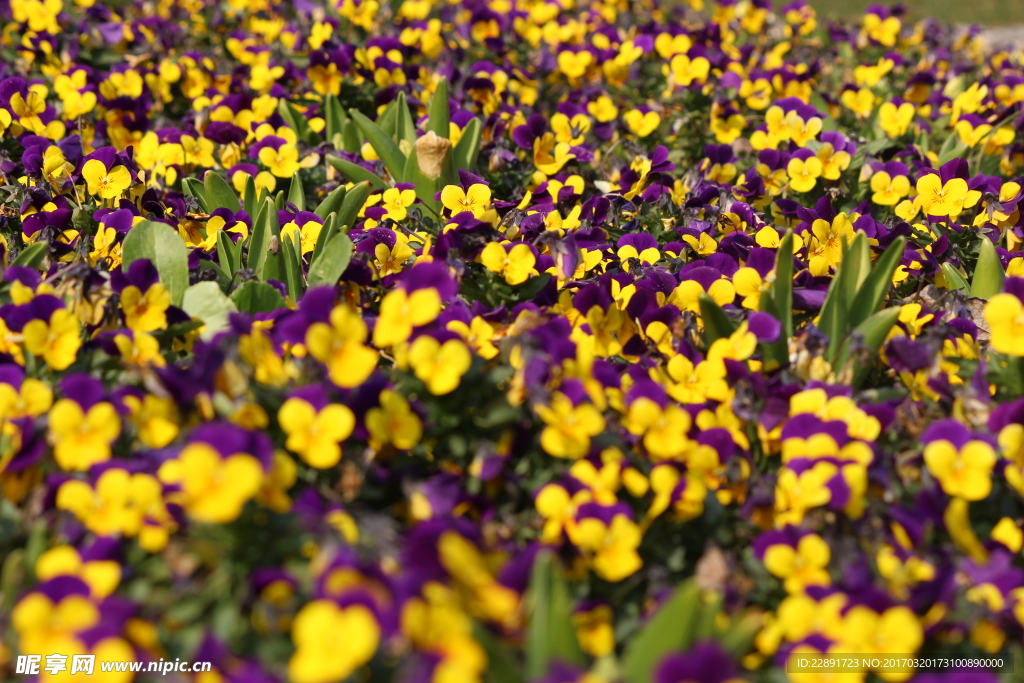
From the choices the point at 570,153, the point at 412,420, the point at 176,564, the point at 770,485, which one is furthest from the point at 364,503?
the point at 570,153

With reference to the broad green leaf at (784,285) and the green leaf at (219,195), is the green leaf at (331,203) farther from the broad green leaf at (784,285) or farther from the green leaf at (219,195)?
the broad green leaf at (784,285)

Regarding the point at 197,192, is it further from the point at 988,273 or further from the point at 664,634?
the point at 988,273

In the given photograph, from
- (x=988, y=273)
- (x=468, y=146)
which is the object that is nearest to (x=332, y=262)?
(x=468, y=146)

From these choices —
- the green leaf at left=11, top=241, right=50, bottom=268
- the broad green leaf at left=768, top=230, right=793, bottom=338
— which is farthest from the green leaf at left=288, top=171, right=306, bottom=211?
the broad green leaf at left=768, top=230, right=793, bottom=338

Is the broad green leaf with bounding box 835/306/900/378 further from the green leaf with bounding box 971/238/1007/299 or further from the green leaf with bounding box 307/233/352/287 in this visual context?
the green leaf with bounding box 307/233/352/287

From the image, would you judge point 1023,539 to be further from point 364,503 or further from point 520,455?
point 364,503

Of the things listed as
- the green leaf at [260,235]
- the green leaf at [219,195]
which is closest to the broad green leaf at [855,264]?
the green leaf at [260,235]
